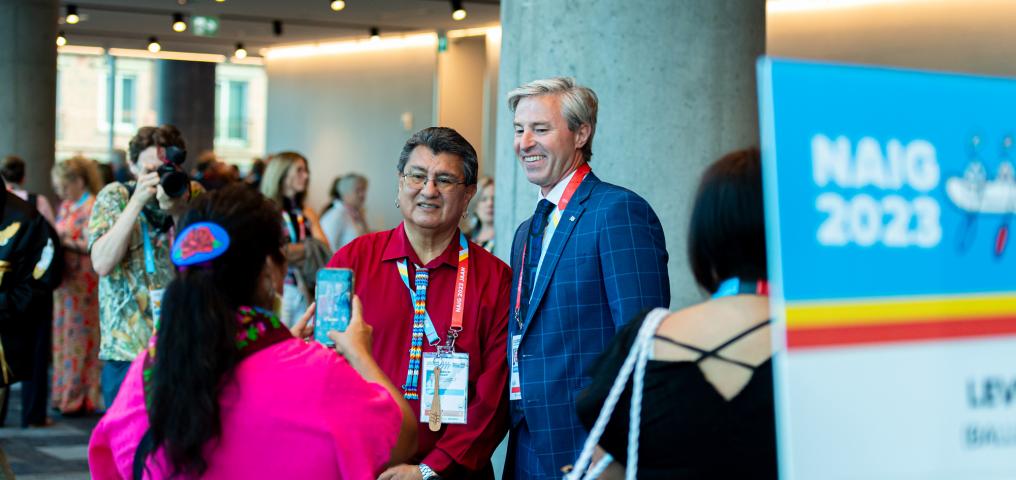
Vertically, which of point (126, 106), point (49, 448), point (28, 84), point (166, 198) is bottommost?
point (49, 448)

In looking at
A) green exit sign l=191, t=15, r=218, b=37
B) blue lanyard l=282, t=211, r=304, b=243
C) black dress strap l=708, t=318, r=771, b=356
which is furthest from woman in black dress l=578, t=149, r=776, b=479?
green exit sign l=191, t=15, r=218, b=37

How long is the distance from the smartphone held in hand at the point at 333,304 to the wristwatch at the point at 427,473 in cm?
60

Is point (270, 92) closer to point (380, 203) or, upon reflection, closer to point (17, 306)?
point (380, 203)

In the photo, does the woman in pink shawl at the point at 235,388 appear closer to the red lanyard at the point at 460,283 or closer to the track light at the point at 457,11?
the red lanyard at the point at 460,283

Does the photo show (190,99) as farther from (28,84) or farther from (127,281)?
(127,281)

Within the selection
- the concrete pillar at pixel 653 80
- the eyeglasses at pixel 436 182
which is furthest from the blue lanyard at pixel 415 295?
the concrete pillar at pixel 653 80

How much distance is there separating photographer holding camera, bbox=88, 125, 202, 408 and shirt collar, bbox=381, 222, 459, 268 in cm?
197

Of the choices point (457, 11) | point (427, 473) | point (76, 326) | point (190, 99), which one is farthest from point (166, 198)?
point (190, 99)

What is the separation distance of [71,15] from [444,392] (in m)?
14.2

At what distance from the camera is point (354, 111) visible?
60.7ft

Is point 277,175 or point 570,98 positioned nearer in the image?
point 570,98

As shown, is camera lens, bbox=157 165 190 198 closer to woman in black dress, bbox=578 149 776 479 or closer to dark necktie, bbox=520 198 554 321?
dark necktie, bbox=520 198 554 321

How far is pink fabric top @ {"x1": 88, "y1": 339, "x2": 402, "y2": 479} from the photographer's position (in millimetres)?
2119

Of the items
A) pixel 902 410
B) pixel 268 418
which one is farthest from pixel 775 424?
pixel 268 418
